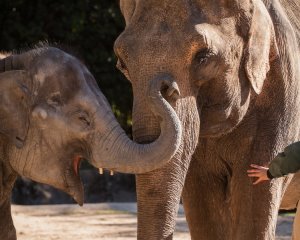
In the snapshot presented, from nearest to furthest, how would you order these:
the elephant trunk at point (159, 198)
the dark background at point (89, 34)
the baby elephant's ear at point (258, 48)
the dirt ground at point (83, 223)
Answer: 1. the elephant trunk at point (159, 198)
2. the baby elephant's ear at point (258, 48)
3. the dirt ground at point (83, 223)
4. the dark background at point (89, 34)

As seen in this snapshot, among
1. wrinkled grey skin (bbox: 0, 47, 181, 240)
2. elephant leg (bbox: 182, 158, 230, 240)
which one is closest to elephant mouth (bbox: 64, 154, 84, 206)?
wrinkled grey skin (bbox: 0, 47, 181, 240)

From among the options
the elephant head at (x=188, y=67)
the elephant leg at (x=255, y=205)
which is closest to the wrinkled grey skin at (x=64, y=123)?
the elephant head at (x=188, y=67)

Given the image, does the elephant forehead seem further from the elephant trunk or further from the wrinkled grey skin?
the elephant trunk

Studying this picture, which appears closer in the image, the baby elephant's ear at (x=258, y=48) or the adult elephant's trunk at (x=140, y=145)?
the adult elephant's trunk at (x=140, y=145)

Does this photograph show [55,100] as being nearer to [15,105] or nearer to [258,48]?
[15,105]

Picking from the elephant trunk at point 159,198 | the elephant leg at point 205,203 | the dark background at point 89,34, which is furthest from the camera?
the dark background at point 89,34

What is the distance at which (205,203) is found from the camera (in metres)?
8.16

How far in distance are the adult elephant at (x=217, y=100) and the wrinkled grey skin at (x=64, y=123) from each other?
0.16 metres

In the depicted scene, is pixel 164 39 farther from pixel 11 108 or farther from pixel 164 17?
pixel 11 108

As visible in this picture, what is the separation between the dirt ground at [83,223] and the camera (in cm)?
1142

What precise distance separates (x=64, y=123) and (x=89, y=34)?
1035 centimetres

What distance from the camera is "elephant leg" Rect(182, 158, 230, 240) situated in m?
8.02

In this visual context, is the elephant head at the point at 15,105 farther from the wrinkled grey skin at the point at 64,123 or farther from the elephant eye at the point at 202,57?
the elephant eye at the point at 202,57

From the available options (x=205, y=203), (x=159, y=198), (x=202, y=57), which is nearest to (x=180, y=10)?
(x=202, y=57)
